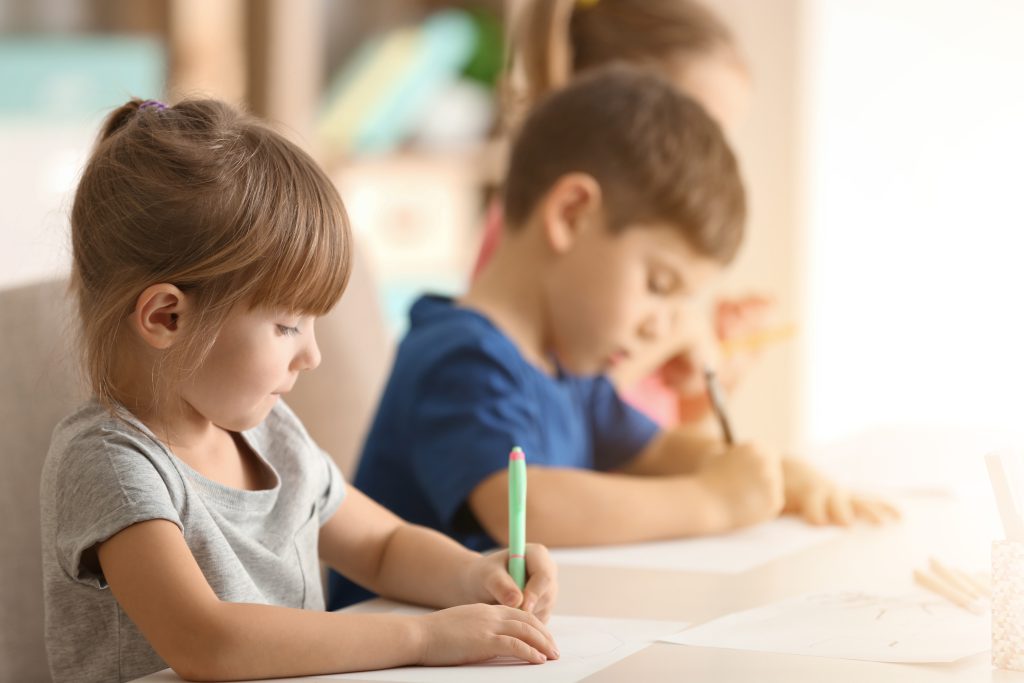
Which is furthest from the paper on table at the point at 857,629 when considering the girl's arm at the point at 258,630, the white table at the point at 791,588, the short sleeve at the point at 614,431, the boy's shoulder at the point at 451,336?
the short sleeve at the point at 614,431

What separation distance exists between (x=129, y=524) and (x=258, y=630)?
85 mm

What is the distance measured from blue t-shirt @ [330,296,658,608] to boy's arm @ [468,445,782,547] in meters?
0.02

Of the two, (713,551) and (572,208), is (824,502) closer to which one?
(713,551)

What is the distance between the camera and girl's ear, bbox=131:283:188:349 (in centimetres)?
65

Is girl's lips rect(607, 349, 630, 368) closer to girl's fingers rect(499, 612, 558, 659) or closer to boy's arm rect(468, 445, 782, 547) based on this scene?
boy's arm rect(468, 445, 782, 547)

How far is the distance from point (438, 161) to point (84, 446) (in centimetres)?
Answer: 208

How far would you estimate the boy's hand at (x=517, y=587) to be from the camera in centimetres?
72

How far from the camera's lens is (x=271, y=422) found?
0.81 metres

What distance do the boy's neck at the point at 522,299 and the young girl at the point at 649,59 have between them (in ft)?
1.03

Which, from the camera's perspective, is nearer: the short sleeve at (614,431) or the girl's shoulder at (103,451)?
the girl's shoulder at (103,451)

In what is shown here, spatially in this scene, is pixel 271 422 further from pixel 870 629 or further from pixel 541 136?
pixel 541 136

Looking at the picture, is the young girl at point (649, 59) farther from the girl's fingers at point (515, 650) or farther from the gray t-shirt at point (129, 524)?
the girl's fingers at point (515, 650)

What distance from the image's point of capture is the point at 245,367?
2.21 ft

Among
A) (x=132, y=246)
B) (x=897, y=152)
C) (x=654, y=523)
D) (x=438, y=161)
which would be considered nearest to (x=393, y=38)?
(x=438, y=161)
